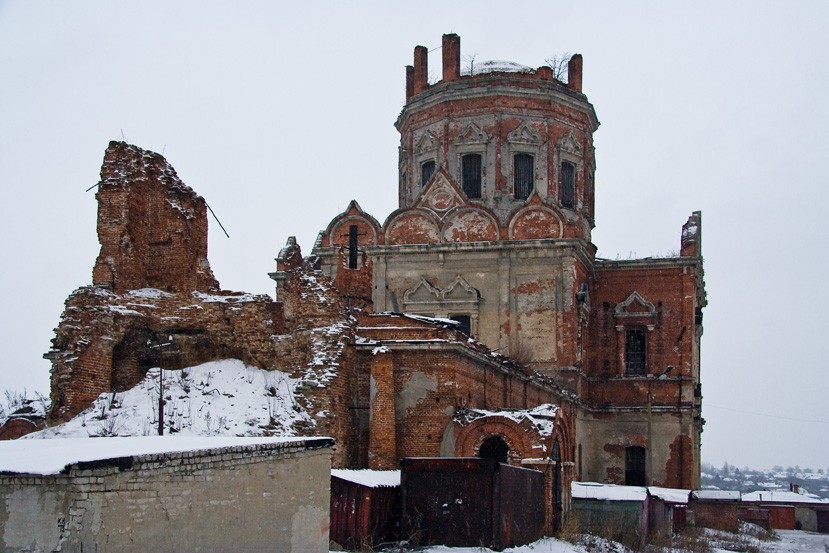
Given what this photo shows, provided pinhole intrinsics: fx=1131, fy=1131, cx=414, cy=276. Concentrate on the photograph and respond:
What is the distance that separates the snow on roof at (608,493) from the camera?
2426 centimetres

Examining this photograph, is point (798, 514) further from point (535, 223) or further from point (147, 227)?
point (147, 227)

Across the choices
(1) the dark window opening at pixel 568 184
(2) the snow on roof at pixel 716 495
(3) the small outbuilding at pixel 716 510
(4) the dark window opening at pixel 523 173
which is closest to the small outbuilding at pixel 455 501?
(3) the small outbuilding at pixel 716 510

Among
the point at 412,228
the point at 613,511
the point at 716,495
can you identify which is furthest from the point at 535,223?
the point at 613,511

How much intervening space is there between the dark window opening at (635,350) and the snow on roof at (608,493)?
1077cm

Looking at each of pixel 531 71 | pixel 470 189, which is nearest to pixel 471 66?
pixel 531 71

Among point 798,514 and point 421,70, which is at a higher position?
point 421,70

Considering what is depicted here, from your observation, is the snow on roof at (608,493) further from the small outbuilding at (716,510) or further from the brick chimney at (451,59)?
the brick chimney at (451,59)

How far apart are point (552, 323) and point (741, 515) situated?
42.1 ft

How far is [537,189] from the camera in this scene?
3712 cm

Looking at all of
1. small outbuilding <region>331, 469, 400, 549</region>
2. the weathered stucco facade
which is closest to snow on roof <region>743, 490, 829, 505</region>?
the weathered stucco facade

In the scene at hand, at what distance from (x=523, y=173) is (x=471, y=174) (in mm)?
1742

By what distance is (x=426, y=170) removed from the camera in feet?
128

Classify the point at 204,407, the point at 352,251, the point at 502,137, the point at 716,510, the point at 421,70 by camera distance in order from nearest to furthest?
the point at 204,407 → the point at 716,510 → the point at 352,251 → the point at 502,137 → the point at 421,70

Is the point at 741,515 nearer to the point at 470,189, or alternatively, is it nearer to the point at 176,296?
the point at 470,189
